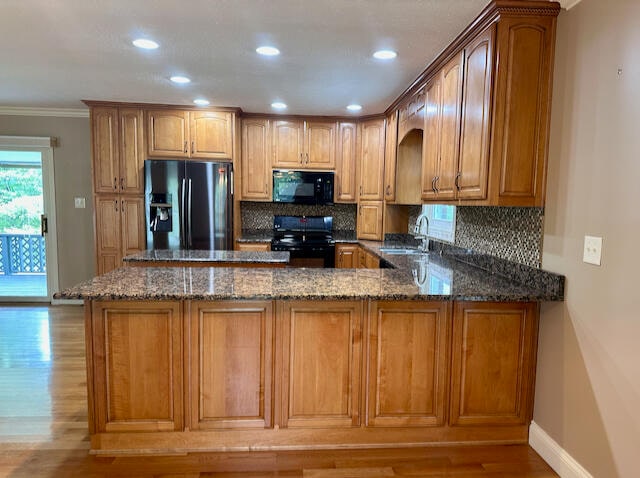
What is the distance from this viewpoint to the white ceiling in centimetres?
217

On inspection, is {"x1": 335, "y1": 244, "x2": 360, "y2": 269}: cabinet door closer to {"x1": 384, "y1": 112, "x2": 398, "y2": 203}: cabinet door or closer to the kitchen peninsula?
{"x1": 384, "y1": 112, "x2": 398, "y2": 203}: cabinet door

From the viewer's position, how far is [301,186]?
4.79 m

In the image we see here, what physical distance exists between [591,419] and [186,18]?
2826 millimetres

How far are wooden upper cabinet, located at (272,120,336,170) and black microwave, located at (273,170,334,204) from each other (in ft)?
0.38

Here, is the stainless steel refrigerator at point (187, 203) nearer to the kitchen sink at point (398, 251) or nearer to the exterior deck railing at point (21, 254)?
the kitchen sink at point (398, 251)

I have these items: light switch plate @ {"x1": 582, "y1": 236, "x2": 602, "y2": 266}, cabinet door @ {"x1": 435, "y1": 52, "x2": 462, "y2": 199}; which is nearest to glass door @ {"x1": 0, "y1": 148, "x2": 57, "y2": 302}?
cabinet door @ {"x1": 435, "y1": 52, "x2": 462, "y2": 199}

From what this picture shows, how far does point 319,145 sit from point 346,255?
4.35 ft

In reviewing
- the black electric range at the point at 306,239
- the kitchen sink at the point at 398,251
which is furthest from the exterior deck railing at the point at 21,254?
the kitchen sink at the point at 398,251

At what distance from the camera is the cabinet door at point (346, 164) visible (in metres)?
4.83

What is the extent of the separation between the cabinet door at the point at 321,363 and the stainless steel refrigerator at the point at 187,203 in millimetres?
2587

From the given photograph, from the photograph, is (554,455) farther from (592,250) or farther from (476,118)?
(476,118)

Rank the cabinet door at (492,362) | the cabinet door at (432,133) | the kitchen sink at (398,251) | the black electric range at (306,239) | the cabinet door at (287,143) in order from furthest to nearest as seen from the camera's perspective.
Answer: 1. the cabinet door at (287,143)
2. the black electric range at (306,239)
3. the kitchen sink at (398,251)
4. the cabinet door at (432,133)
5. the cabinet door at (492,362)

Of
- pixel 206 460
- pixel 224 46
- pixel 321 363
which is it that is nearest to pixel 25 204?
pixel 224 46

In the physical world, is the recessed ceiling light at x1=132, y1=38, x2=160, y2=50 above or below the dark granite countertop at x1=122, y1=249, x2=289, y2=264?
above
